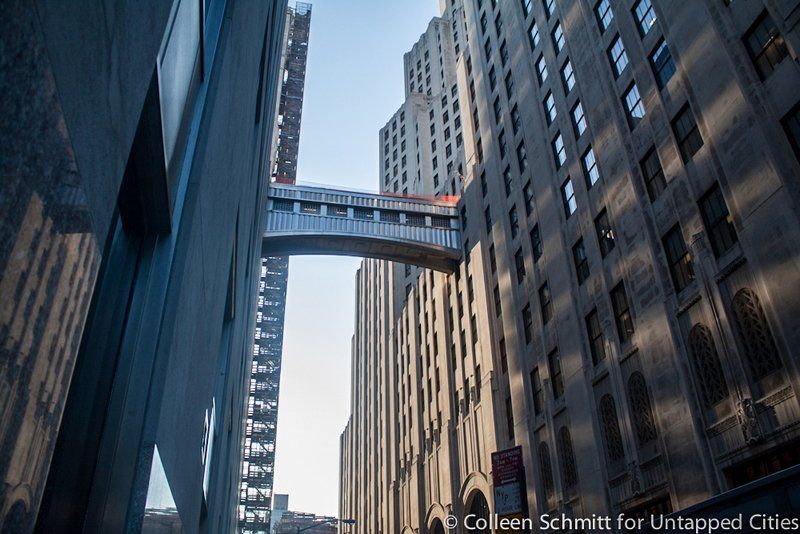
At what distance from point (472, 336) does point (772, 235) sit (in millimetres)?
26254

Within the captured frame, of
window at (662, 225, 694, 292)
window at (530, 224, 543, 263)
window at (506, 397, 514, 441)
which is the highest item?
window at (530, 224, 543, 263)

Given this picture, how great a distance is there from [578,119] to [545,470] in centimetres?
1647

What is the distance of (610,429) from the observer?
2420cm

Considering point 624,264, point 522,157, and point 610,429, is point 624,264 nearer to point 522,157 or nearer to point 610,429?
point 610,429

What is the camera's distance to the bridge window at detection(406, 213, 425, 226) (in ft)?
161

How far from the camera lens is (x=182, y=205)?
4793 millimetres

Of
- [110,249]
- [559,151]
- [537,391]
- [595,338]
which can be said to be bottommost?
[110,249]

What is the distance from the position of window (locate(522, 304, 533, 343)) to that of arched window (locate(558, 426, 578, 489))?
245 inches

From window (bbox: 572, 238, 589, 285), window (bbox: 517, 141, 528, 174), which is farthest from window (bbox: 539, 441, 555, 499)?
window (bbox: 517, 141, 528, 174)

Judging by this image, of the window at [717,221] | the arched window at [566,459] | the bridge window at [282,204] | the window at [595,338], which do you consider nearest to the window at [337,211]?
the bridge window at [282,204]

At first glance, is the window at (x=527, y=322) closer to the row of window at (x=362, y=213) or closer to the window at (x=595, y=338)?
the window at (x=595, y=338)

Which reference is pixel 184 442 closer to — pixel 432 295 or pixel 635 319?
pixel 635 319

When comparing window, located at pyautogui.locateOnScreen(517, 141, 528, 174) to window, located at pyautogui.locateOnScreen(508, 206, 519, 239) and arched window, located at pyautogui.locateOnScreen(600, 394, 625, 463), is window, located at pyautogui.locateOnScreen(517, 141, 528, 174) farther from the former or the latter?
arched window, located at pyautogui.locateOnScreen(600, 394, 625, 463)

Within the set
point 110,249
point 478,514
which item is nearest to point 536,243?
point 478,514
